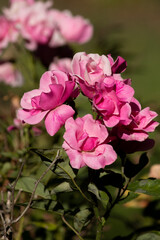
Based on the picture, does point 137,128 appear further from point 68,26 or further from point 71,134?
point 68,26

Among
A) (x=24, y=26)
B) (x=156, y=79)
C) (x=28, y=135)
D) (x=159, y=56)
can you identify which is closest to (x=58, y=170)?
(x=28, y=135)

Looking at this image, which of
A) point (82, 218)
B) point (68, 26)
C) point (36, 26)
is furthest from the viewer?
point (68, 26)

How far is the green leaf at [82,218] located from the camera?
652 mm

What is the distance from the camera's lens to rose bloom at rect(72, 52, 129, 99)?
561 mm

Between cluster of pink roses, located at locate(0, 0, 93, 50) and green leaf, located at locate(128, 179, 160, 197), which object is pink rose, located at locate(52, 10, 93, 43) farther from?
green leaf, located at locate(128, 179, 160, 197)

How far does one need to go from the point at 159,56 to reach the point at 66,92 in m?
3.85

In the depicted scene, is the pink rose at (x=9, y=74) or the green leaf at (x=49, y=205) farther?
the pink rose at (x=9, y=74)

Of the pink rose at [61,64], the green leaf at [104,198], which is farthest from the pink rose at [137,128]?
the pink rose at [61,64]

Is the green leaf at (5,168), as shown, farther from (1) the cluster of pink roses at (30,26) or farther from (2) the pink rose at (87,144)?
(1) the cluster of pink roses at (30,26)

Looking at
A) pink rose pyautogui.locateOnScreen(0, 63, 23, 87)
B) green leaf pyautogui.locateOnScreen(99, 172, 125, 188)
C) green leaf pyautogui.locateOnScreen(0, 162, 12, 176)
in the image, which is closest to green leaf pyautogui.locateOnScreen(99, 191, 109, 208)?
green leaf pyautogui.locateOnScreen(99, 172, 125, 188)

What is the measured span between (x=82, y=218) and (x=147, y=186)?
0.12 m

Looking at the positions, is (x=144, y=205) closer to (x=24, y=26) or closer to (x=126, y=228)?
(x=126, y=228)

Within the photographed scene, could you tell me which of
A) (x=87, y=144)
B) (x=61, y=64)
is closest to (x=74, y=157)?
(x=87, y=144)

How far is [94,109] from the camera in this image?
57 cm
